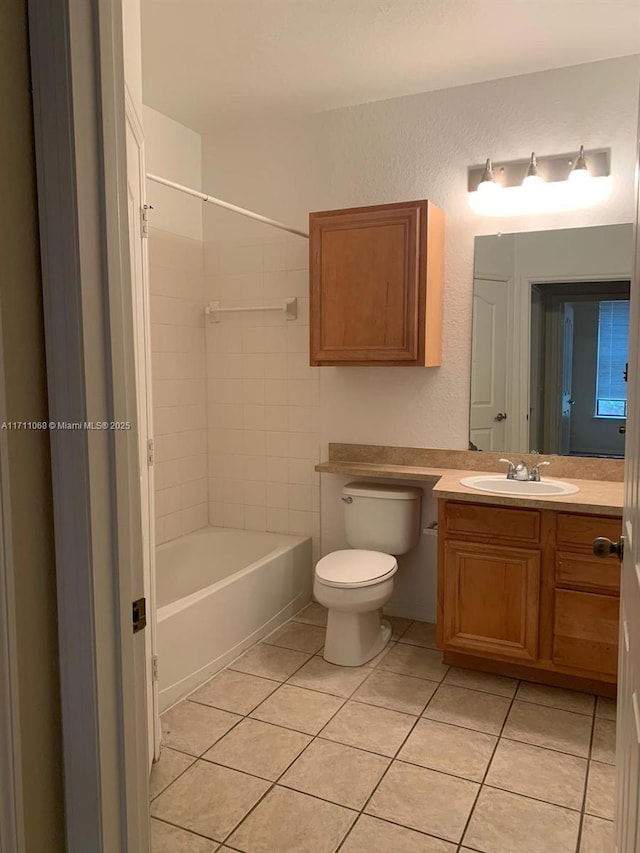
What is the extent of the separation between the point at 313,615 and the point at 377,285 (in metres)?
1.80

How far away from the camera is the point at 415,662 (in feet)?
9.82

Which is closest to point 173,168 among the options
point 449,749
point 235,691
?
point 235,691

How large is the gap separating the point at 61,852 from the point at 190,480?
275 centimetres

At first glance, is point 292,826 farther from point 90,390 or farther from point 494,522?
point 90,390

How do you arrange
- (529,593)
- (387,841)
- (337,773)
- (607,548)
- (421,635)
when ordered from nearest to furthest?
(607,548)
(387,841)
(337,773)
(529,593)
(421,635)

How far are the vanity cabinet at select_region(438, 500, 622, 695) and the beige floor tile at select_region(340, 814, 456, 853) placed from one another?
101cm

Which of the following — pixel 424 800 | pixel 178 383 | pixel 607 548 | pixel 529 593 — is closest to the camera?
pixel 607 548

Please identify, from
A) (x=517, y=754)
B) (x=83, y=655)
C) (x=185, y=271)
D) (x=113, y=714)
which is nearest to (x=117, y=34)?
(x=83, y=655)

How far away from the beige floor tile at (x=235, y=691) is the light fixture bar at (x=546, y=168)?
2.48 metres

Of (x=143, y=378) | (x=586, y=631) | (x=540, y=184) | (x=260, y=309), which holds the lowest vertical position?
(x=586, y=631)

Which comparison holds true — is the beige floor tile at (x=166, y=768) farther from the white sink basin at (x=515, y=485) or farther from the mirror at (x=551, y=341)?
the mirror at (x=551, y=341)

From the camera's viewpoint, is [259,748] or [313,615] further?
[313,615]

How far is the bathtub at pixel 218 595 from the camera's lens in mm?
2662

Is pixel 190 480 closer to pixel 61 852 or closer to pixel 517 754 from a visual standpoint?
pixel 517 754
